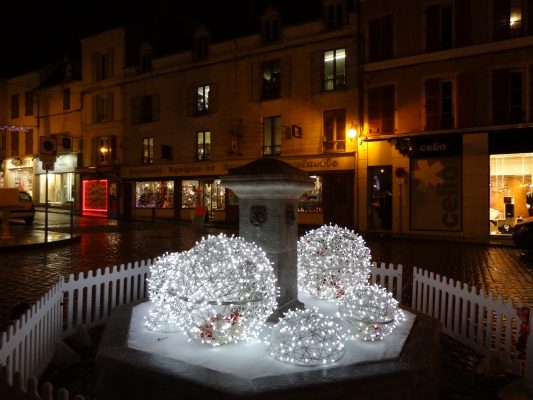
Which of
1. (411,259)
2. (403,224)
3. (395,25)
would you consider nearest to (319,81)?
(395,25)

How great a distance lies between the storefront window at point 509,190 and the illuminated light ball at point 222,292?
657 inches

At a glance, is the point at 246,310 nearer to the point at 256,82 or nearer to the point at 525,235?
the point at 525,235

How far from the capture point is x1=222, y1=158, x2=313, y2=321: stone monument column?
5000 mm

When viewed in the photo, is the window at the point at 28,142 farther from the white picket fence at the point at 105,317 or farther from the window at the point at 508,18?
the white picket fence at the point at 105,317

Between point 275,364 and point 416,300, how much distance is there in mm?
3892

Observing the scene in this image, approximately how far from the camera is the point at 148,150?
29.3 meters

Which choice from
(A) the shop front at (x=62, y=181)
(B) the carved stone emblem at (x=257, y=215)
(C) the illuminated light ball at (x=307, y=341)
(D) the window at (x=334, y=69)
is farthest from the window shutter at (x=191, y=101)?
(C) the illuminated light ball at (x=307, y=341)

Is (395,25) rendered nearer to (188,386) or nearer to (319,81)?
(319,81)

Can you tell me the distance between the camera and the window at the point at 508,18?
17.5m

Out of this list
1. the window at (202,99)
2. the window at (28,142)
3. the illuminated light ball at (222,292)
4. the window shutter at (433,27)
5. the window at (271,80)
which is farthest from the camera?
the window at (28,142)

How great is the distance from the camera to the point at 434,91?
1933 cm

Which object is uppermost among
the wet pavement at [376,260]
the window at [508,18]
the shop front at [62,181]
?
the window at [508,18]

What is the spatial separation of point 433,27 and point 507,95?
4.41 m

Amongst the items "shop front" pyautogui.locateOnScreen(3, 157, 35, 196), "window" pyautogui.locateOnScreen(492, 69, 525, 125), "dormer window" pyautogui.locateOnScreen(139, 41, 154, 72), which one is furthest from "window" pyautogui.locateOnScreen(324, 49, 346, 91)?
"shop front" pyautogui.locateOnScreen(3, 157, 35, 196)
